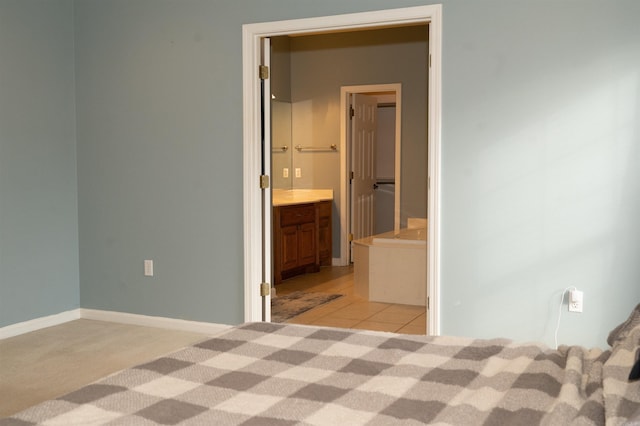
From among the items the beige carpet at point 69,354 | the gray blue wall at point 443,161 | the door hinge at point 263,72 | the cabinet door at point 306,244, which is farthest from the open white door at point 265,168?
the cabinet door at point 306,244

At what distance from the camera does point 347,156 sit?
27.6 feet

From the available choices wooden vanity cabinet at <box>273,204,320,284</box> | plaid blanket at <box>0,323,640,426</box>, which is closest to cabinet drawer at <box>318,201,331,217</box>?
wooden vanity cabinet at <box>273,204,320,284</box>

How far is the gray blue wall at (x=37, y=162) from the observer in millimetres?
4965

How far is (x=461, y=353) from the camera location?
2.24 m

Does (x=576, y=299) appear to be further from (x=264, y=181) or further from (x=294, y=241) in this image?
(x=294, y=241)

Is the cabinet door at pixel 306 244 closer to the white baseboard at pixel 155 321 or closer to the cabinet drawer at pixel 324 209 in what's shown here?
the cabinet drawer at pixel 324 209

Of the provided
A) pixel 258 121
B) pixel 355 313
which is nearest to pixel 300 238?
pixel 355 313

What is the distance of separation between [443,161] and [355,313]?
2.05 metres

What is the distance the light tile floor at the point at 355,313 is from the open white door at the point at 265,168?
2.49 ft

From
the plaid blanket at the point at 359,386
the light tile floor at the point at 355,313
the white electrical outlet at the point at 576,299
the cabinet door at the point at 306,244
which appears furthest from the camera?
the cabinet door at the point at 306,244

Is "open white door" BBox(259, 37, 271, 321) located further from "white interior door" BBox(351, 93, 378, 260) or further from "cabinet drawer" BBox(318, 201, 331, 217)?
"white interior door" BBox(351, 93, 378, 260)

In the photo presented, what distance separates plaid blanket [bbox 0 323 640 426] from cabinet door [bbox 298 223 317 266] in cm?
527

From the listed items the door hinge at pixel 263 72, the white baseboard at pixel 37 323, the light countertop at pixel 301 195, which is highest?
the door hinge at pixel 263 72

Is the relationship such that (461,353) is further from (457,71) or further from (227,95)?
(227,95)
